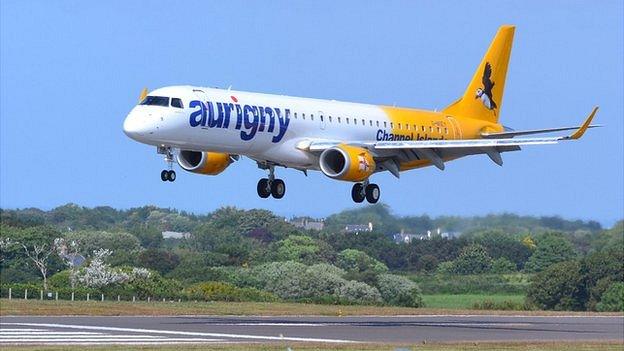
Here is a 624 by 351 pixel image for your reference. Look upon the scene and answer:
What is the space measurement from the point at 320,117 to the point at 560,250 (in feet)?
190

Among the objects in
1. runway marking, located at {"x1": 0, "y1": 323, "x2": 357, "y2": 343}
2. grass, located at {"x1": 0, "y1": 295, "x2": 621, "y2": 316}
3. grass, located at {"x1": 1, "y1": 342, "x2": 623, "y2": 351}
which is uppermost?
grass, located at {"x1": 0, "y1": 295, "x2": 621, "y2": 316}

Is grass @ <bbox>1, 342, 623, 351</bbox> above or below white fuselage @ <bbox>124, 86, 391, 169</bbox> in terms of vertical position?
below

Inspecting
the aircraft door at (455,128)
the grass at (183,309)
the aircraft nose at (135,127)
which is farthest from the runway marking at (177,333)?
the aircraft door at (455,128)

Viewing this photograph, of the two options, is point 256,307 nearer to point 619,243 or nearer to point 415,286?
point 415,286

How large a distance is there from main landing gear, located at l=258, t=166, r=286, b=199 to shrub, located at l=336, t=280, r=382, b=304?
3520 centimetres

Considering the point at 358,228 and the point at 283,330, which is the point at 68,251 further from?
the point at 283,330

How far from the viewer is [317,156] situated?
65.8 metres

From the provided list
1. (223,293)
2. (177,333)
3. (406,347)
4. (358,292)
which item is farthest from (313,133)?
(358,292)

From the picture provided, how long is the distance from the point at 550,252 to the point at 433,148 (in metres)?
53.6

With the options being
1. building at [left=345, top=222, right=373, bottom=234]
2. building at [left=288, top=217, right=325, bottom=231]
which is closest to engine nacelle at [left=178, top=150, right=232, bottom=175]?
building at [left=345, top=222, right=373, bottom=234]

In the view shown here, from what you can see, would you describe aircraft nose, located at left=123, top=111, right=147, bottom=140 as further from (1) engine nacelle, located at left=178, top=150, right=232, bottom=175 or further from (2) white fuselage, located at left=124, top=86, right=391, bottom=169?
(1) engine nacelle, located at left=178, top=150, right=232, bottom=175

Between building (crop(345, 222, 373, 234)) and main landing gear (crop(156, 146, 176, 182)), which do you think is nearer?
main landing gear (crop(156, 146, 176, 182))

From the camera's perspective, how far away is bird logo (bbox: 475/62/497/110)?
78.4 metres

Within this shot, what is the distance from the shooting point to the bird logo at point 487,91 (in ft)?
257
